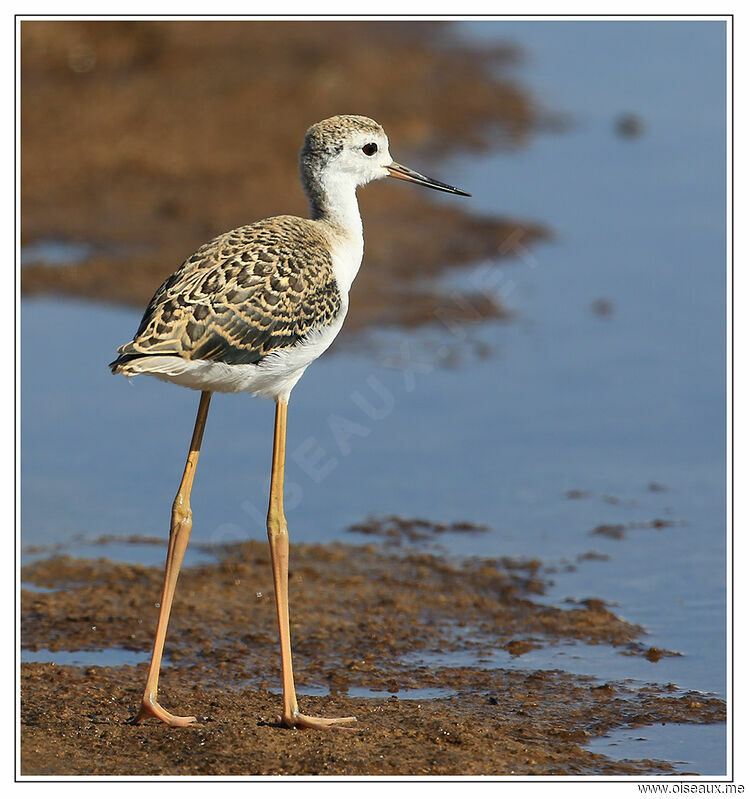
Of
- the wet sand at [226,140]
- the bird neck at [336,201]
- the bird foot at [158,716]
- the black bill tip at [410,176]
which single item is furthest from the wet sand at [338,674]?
the wet sand at [226,140]

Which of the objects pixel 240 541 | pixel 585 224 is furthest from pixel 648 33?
pixel 240 541

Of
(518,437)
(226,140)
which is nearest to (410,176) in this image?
(518,437)

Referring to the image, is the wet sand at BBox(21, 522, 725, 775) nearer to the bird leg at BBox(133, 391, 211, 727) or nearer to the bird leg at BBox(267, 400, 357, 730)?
the bird leg at BBox(267, 400, 357, 730)

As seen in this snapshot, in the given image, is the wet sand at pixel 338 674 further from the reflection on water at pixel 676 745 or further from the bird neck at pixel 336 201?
the bird neck at pixel 336 201

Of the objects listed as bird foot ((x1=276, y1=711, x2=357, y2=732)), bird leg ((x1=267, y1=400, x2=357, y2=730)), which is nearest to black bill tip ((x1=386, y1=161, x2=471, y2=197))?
bird leg ((x1=267, y1=400, x2=357, y2=730))

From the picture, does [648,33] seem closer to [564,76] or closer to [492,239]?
[564,76]

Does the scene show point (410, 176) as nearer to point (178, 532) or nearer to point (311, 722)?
point (178, 532)
